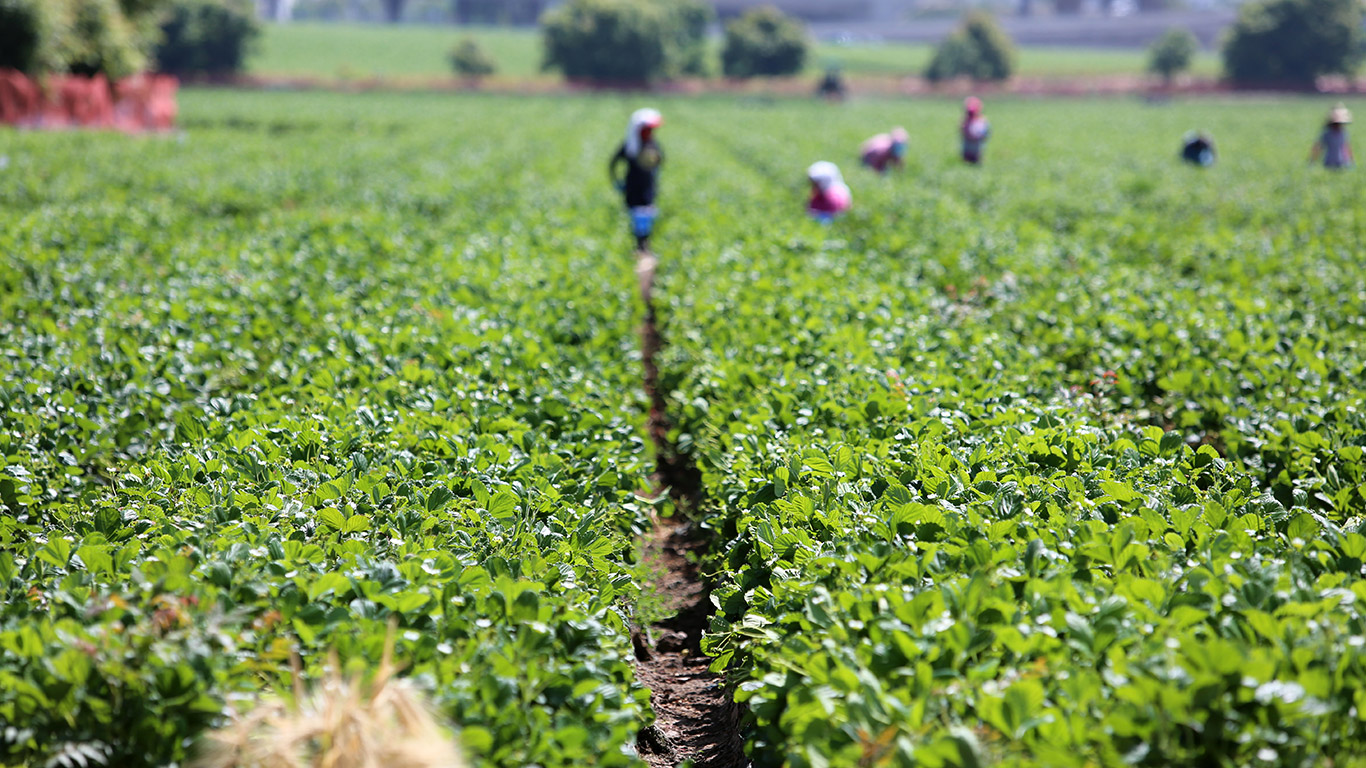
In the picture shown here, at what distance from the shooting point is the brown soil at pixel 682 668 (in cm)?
401

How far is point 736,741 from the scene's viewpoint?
3891 mm

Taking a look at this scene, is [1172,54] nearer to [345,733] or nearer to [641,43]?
[641,43]

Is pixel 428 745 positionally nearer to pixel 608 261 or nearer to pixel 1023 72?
pixel 608 261

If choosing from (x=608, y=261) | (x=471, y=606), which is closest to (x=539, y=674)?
(x=471, y=606)

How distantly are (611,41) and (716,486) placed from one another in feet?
212

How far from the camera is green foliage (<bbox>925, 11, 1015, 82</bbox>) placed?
6938 centimetres

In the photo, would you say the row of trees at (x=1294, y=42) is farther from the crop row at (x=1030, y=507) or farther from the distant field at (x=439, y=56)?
the crop row at (x=1030, y=507)

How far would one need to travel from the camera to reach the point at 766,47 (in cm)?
6794

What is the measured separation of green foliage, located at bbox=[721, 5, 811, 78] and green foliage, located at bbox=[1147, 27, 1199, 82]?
84.9 feet

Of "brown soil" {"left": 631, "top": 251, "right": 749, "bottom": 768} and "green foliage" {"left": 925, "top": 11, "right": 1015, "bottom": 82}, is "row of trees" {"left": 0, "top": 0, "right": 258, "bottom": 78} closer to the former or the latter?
"brown soil" {"left": 631, "top": 251, "right": 749, "bottom": 768}

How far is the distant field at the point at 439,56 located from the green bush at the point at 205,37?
165 inches

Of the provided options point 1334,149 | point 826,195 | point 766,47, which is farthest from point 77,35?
point 766,47

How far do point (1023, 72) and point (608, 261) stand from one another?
8119cm

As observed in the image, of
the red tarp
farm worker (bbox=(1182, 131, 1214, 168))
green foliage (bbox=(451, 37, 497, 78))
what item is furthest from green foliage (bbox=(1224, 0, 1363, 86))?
the red tarp
